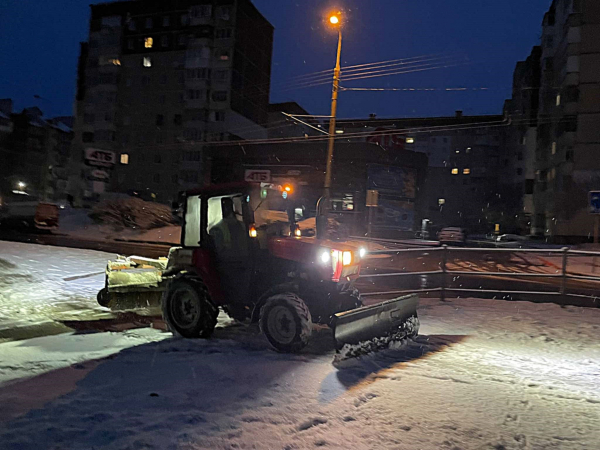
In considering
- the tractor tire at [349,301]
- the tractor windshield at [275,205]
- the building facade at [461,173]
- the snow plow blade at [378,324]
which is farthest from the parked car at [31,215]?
the building facade at [461,173]

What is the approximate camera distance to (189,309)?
741 cm

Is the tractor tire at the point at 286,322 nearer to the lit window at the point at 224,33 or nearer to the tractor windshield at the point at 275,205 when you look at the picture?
the tractor windshield at the point at 275,205

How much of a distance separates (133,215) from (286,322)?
28659mm

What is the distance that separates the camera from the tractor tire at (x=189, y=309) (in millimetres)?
7090

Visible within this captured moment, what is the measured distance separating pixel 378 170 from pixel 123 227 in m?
24.7

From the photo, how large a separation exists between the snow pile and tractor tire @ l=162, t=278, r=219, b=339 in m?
25.8

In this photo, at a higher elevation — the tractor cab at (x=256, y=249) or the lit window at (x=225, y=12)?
the lit window at (x=225, y=12)

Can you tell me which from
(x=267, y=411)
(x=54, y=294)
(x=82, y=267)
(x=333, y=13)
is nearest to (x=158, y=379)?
(x=267, y=411)

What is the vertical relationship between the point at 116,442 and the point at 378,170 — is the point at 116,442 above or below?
below

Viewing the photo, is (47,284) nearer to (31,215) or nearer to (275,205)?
(275,205)

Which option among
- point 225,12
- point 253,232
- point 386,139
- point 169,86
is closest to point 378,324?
point 253,232

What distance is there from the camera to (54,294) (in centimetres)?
1052

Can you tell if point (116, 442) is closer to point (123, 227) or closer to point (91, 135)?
point (123, 227)

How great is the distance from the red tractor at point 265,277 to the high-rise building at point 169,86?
5120cm
